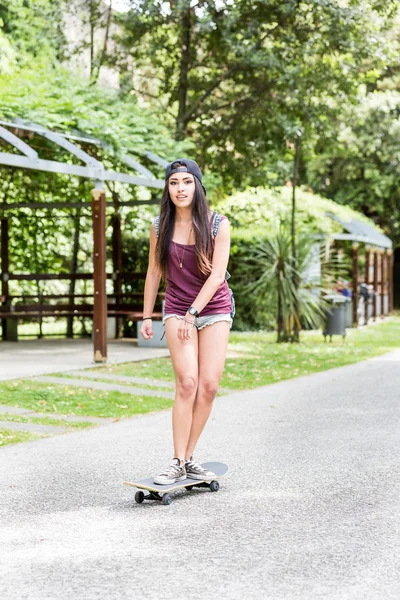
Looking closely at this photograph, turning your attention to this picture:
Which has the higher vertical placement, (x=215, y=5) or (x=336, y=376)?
(x=215, y=5)

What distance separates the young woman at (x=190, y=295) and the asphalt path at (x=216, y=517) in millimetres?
492

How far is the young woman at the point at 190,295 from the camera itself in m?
6.02

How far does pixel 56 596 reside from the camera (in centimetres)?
411

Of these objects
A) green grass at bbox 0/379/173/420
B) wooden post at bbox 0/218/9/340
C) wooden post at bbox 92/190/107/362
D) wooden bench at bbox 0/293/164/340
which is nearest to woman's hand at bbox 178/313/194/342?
green grass at bbox 0/379/173/420

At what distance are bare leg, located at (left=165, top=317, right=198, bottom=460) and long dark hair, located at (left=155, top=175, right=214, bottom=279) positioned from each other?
1.17 ft

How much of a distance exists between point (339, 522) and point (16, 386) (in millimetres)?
6603

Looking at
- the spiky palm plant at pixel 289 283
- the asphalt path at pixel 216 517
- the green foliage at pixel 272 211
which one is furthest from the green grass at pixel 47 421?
the green foliage at pixel 272 211

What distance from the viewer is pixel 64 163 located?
13570mm

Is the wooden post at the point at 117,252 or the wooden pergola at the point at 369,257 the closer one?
the wooden post at the point at 117,252

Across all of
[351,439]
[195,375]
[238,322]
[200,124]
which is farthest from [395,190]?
[195,375]

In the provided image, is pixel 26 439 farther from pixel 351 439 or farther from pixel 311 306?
pixel 311 306

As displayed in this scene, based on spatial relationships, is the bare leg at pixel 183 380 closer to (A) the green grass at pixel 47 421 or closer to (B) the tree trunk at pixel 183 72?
(A) the green grass at pixel 47 421

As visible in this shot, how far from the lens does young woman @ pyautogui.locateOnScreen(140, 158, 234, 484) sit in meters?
6.02

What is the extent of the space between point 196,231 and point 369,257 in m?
24.0
